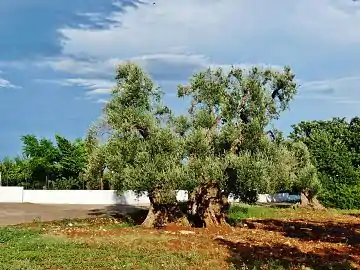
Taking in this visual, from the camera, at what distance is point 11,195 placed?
3947 cm

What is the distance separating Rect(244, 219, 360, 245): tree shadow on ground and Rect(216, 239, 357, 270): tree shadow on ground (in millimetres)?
3153

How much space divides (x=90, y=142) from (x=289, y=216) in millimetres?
12624

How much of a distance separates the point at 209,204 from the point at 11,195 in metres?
24.4

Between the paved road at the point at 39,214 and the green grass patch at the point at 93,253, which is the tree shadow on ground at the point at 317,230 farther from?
the paved road at the point at 39,214

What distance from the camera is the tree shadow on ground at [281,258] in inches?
444

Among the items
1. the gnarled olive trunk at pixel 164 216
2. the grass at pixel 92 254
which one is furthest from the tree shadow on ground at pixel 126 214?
the grass at pixel 92 254

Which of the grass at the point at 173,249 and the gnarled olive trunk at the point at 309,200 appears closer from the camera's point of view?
the grass at the point at 173,249

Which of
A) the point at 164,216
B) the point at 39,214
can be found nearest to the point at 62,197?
the point at 39,214

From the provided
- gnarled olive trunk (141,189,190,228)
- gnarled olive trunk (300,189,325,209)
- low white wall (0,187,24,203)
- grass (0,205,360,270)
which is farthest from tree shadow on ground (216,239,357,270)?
low white wall (0,187,24,203)

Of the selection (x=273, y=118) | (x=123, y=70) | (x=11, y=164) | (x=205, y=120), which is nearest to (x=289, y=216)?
(x=273, y=118)

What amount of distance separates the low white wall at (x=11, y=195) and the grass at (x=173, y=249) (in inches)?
851

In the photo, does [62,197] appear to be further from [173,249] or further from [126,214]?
[173,249]

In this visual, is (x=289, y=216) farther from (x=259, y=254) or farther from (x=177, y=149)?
(x=259, y=254)

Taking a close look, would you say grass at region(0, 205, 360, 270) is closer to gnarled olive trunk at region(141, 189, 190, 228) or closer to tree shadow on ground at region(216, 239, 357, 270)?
tree shadow on ground at region(216, 239, 357, 270)
